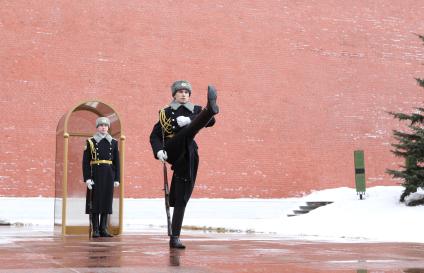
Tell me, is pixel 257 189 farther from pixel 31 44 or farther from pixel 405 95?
pixel 31 44

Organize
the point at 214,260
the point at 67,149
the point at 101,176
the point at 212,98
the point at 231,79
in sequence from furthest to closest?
the point at 231,79 → the point at 67,149 → the point at 101,176 → the point at 212,98 → the point at 214,260

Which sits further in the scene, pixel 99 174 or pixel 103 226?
pixel 103 226

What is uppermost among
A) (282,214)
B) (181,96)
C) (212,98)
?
(181,96)

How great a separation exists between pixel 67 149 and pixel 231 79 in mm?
9038

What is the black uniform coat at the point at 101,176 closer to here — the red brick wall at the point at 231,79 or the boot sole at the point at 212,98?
the boot sole at the point at 212,98

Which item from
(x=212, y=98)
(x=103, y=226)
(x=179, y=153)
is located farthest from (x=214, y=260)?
(x=103, y=226)

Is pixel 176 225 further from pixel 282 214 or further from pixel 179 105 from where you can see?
pixel 282 214

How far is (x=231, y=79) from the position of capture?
1775 cm

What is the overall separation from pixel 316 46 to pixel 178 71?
4.18 m

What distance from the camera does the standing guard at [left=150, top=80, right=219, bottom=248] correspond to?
5.51 metres

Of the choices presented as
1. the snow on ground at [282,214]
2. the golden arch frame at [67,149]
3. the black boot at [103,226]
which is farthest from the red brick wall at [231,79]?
the black boot at [103,226]

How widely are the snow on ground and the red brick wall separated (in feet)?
1.11

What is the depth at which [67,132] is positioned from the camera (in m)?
9.34

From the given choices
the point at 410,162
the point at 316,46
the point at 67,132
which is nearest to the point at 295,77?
the point at 316,46
